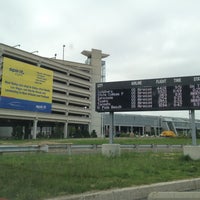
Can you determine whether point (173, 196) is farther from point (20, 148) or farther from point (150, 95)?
point (20, 148)

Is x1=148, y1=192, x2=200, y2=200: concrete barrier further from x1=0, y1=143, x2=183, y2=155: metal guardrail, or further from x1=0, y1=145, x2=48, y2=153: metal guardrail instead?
x1=0, y1=143, x2=183, y2=155: metal guardrail

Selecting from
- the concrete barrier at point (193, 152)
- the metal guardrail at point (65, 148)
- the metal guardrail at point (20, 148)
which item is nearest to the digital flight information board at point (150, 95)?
the concrete barrier at point (193, 152)

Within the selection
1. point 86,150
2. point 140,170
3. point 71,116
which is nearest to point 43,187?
point 140,170

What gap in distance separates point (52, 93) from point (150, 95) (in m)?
65.9

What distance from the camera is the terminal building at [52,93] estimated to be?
6869 cm

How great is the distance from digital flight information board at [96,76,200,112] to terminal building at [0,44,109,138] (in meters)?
47.6

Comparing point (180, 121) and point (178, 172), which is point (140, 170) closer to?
point (178, 172)

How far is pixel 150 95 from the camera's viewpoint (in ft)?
67.2

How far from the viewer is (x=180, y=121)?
5610 inches

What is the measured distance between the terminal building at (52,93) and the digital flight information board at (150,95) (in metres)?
47.6

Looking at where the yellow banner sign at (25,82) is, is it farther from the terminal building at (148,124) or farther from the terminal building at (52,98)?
the terminal building at (148,124)

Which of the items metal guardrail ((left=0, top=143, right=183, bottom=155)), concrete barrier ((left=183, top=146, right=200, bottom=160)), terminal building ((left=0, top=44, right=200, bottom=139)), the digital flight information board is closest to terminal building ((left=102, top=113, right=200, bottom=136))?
terminal building ((left=0, top=44, right=200, bottom=139))

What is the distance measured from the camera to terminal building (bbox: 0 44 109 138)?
6869 centimetres

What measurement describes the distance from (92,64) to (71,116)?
20581 millimetres
